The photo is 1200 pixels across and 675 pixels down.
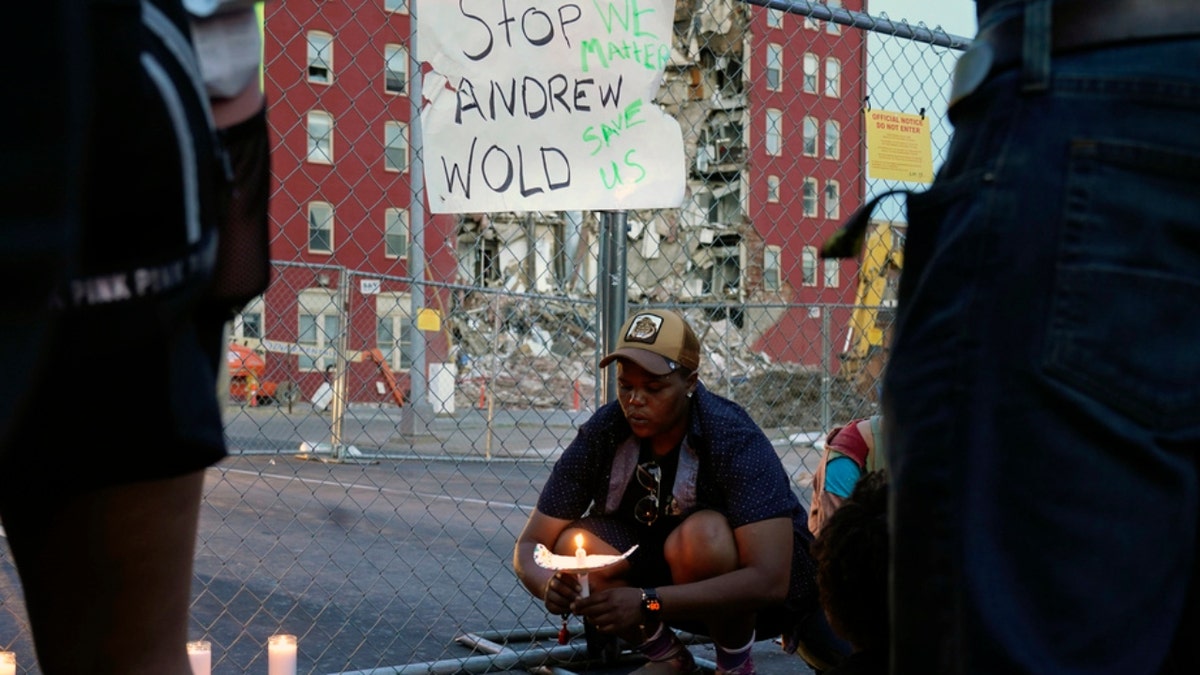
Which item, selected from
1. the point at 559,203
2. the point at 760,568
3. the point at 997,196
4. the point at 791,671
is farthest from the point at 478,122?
the point at 997,196

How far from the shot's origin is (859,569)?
2.50 meters

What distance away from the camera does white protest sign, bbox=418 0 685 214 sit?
3.73 meters

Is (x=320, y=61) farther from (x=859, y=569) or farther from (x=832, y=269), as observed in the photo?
(x=832, y=269)

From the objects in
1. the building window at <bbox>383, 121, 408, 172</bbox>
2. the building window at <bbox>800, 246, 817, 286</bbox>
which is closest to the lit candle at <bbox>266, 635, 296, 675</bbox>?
the building window at <bbox>383, 121, 408, 172</bbox>

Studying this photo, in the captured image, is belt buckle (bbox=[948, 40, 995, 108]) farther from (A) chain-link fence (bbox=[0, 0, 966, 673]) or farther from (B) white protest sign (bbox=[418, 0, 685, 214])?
(B) white protest sign (bbox=[418, 0, 685, 214])

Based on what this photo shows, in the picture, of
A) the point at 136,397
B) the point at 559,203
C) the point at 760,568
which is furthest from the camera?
the point at 559,203

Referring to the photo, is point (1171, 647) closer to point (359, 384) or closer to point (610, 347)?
point (610, 347)

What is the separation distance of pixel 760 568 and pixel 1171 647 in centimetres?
223

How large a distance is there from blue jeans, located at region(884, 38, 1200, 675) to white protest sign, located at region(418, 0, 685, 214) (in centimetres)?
261

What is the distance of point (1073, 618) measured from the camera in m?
1.12

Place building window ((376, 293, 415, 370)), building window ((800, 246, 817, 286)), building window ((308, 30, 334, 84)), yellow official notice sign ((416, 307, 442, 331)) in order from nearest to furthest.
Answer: building window ((308, 30, 334, 84)), yellow official notice sign ((416, 307, 442, 331)), building window ((800, 246, 817, 286)), building window ((376, 293, 415, 370))

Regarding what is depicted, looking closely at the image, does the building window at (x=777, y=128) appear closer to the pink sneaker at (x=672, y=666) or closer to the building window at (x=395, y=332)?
the pink sneaker at (x=672, y=666)

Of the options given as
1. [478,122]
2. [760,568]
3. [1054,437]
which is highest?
[478,122]

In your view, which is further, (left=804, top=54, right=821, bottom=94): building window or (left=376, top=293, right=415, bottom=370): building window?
(left=376, top=293, right=415, bottom=370): building window
